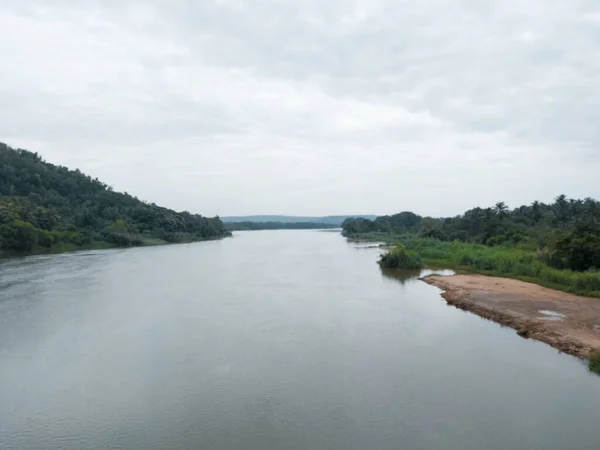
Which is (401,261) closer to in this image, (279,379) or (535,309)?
(535,309)

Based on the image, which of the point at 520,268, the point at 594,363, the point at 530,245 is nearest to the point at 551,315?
the point at 594,363

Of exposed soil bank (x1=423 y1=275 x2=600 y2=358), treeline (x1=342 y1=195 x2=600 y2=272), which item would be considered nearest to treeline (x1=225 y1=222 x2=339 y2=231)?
treeline (x1=342 y1=195 x2=600 y2=272)

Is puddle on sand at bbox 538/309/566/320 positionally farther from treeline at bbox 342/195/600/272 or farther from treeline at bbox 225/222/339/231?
treeline at bbox 225/222/339/231

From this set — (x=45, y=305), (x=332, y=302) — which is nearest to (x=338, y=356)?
(x=332, y=302)

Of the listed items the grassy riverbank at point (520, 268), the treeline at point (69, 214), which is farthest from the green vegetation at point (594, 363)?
the treeline at point (69, 214)

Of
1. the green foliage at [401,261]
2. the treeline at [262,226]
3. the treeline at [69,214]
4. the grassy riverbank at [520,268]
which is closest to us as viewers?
the grassy riverbank at [520,268]

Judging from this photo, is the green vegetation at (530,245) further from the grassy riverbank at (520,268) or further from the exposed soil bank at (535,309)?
the exposed soil bank at (535,309)
